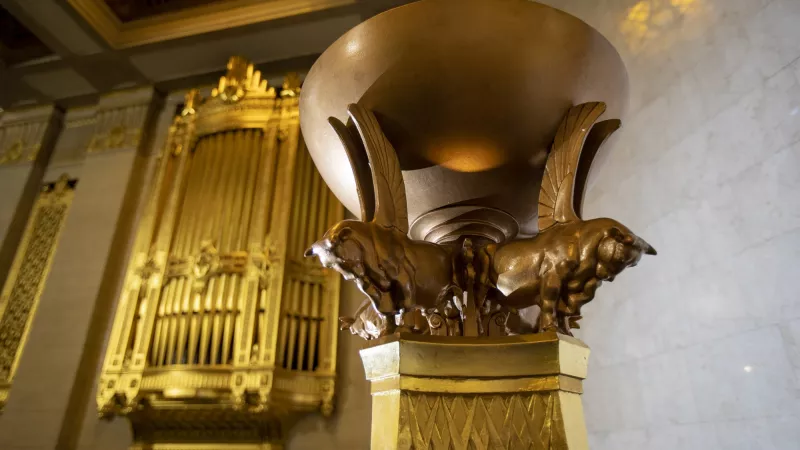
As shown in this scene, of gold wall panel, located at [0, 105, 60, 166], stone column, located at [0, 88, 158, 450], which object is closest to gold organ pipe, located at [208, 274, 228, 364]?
stone column, located at [0, 88, 158, 450]

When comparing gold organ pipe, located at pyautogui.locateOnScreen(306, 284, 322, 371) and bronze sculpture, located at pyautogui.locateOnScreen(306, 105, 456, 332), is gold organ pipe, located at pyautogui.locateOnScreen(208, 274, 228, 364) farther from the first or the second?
bronze sculpture, located at pyautogui.locateOnScreen(306, 105, 456, 332)

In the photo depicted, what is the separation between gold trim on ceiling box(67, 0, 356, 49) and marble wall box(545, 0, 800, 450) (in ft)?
5.94

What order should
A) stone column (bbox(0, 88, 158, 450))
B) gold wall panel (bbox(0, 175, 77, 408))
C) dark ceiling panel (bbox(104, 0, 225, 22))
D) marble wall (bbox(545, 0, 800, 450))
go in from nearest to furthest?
1. marble wall (bbox(545, 0, 800, 450))
2. stone column (bbox(0, 88, 158, 450))
3. gold wall panel (bbox(0, 175, 77, 408))
4. dark ceiling panel (bbox(104, 0, 225, 22))

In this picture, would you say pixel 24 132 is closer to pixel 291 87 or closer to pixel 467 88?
pixel 291 87

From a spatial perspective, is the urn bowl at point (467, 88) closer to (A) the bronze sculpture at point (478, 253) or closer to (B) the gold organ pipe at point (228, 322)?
(A) the bronze sculpture at point (478, 253)

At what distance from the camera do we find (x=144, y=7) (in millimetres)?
2742

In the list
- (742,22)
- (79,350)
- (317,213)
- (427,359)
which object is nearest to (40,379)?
(79,350)

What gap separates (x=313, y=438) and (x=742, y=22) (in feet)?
6.09

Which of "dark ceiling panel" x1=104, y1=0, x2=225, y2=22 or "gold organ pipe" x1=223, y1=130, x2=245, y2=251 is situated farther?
"dark ceiling panel" x1=104, y1=0, x2=225, y2=22

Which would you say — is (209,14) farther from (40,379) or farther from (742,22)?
(742,22)

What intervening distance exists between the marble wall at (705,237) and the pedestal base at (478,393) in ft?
1.13

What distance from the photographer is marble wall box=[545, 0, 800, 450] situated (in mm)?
754

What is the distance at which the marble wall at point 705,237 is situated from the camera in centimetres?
75

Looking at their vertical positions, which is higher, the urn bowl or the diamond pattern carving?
the urn bowl
